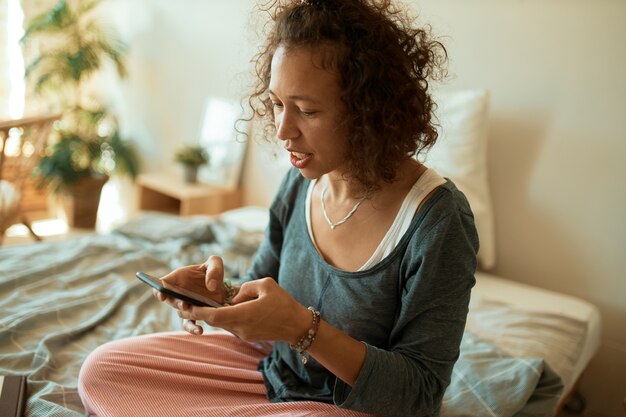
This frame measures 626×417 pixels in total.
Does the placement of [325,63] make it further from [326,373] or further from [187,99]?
[187,99]

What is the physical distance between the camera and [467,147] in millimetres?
1950

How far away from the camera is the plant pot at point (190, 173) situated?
3.06m

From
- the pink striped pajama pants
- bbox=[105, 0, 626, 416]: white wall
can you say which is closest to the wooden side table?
bbox=[105, 0, 626, 416]: white wall

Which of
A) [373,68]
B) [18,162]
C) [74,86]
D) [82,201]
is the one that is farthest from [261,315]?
[74,86]

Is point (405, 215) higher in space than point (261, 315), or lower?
higher

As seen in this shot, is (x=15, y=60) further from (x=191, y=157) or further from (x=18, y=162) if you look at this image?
(x=191, y=157)

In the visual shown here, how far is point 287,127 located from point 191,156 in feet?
7.14

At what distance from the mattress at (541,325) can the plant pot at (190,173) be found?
1757mm

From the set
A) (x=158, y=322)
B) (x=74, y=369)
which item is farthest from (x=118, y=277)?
(x=74, y=369)

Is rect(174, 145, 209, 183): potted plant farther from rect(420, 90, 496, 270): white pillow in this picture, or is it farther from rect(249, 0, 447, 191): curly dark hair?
rect(249, 0, 447, 191): curly dark hair

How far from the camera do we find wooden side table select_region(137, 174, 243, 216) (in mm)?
2902

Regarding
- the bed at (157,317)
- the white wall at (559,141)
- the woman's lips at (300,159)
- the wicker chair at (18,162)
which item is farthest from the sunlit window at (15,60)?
the woman's lips at (300,159)

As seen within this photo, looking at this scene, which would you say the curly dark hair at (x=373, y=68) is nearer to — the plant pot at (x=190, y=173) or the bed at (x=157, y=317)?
the bed at (x=157, y=317)

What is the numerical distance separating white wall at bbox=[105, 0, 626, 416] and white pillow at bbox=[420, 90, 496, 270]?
0.41 ft
